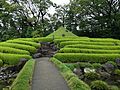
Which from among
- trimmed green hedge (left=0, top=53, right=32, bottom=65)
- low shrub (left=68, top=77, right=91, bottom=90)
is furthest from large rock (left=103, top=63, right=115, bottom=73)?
low shrub (left=68, top=77, right=91, bottom=90)

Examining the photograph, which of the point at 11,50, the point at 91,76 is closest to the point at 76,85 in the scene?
the point at 91,76

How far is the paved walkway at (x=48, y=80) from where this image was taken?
13.7 metres

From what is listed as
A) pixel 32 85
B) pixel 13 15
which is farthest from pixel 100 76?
pixel 13 15

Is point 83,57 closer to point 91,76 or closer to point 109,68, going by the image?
point 109,68

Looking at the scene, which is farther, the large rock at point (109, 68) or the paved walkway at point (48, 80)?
the large rock at point (109, 68)

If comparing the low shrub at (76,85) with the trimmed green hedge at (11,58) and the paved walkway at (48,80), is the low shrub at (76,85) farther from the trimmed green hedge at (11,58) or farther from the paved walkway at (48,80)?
the trimmed green hedge at (11,58)

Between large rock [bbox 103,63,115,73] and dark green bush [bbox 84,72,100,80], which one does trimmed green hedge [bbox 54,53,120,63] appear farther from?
dark green bush [bbox 84,72,100,80]

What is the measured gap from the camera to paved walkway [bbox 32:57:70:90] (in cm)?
1372

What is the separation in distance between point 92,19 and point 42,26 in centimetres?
971

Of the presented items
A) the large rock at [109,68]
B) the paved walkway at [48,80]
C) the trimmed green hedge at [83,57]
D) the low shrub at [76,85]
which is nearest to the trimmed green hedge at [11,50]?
the trimmed green hedge at [83,57]

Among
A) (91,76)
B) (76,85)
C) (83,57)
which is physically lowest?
(91,76)

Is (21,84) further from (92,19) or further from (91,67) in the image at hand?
(92,19)

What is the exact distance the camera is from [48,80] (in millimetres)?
15398

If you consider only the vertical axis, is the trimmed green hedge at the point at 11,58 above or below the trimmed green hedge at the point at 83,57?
above
